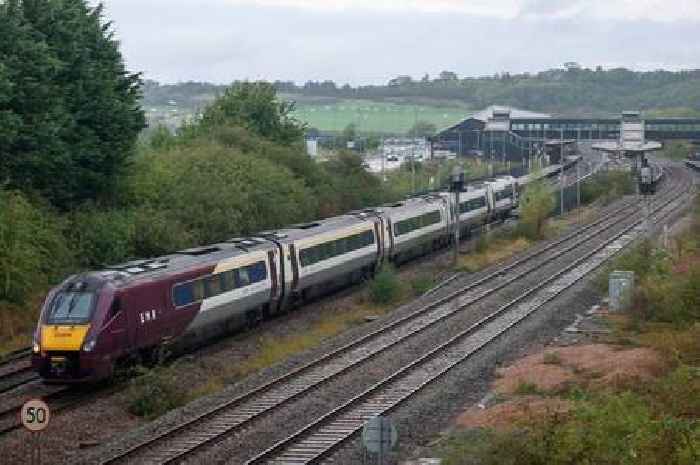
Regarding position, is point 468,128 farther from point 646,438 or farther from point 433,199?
point 646,438

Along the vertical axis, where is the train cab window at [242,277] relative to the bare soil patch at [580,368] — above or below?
above

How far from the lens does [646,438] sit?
607 inches

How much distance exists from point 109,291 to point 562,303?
1851 cm

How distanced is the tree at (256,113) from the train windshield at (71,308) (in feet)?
139

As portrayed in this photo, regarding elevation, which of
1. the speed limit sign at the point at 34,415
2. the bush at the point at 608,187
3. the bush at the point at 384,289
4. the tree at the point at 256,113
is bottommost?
the bush at the point at 608,187

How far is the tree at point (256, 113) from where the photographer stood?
68.6 metres

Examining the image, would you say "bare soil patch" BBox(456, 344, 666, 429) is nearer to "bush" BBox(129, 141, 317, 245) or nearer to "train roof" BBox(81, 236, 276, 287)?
"train roof" BBox(81, 236, 276, 287)

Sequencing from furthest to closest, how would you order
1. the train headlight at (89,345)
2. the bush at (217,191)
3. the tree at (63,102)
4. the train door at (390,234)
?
the train door at (390,234), the bush at (217,191), the tree at (63,102), the train headlight at (89,345)

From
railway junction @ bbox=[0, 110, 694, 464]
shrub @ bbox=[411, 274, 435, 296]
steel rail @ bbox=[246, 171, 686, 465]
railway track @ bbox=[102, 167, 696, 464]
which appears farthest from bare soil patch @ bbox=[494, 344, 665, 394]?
shrub @ bbox=[411, 274, 435, 296]

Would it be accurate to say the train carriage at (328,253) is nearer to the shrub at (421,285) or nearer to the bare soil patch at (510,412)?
the shrub at (421,285)

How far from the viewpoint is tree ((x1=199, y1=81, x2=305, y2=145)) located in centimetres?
6856

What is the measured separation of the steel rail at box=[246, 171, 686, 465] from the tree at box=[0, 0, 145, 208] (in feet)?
52.1

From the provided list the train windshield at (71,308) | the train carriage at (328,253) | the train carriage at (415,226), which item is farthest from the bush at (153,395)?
the train carriage at (415,226)

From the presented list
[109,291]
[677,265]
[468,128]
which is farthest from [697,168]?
[109,291]
